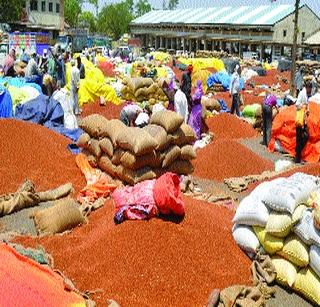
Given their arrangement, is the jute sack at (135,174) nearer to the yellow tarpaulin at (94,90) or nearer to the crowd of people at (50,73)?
the crowd of people at (50,73)

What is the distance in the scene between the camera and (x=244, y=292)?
14.9 ft

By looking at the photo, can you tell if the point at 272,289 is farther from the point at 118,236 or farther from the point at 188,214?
the point at 118,236

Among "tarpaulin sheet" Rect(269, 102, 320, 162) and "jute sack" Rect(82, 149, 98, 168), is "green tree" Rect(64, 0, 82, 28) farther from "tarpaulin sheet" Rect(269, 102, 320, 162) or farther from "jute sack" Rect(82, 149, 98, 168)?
"jute sack" Rect(82, 149, 98, 168)

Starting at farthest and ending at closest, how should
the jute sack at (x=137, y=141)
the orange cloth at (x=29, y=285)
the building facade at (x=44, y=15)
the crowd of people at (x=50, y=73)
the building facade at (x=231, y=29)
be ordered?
the building facade at (x=44, y=15) → the building facade at (x=231, y=29) → the crowd of people at (x=50, y=73) → the jute sack at (x=137, y=141) → the orange cloth at (x=29, y=285)

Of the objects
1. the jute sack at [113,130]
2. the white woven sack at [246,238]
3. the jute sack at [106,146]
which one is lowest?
the white woven sack at [246,238]

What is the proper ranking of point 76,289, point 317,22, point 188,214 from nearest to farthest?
point 76,289, point 188,214, point 317,22

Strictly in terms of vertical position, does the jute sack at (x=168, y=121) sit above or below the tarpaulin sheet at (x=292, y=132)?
above

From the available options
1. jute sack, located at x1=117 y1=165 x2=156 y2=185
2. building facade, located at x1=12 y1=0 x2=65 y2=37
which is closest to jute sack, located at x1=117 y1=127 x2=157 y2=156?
jute sack, located at x1=117 y1=165 x2=156 y2=185

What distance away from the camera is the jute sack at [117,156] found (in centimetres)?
688

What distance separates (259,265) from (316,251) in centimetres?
57

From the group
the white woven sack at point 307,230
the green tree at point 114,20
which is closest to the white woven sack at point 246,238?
the white woven sack at point 307,230

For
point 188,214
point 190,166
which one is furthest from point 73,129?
point 188,214

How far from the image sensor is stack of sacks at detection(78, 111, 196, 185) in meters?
6.68

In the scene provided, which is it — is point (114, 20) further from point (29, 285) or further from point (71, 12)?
point (29, 285)
